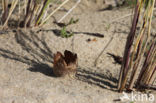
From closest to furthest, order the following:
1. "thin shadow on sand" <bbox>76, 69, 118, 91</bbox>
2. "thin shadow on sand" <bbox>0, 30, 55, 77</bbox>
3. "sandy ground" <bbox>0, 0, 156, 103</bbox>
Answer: "sandy ground" <bbox>0, 0, 156, 103</bbox> → "thin shadow on sand" <bbox>76, 69, 118, 91</bbox> → "thin shadow on sand" <bbox>0, 30, 55, 77</bbox>

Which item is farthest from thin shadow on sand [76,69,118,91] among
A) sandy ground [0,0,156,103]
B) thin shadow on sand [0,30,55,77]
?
thin shadow on sand [0,30,55,77]

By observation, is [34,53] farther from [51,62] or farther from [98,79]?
[98,79]

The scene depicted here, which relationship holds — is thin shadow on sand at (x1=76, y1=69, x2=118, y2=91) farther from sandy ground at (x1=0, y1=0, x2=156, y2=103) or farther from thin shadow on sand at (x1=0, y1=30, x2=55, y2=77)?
thin shadow on sand at (x1=0, y1=30, x2=55, y2=77)

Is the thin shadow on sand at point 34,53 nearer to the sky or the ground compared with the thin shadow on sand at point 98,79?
nearer to the sky

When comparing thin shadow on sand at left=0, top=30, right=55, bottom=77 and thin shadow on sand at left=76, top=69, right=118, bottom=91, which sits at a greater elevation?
thin shadow on sand at left=0, top=30, right=55, bottom=77

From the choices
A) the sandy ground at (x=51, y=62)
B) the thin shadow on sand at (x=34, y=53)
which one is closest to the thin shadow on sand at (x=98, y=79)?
the sandy ground at (x=51, y=62)

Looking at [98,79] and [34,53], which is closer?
[98,79]

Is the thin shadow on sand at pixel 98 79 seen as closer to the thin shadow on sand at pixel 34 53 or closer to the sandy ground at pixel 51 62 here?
the sandy ground at pixel 51 62

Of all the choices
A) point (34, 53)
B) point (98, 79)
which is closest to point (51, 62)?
point (34, 53)
